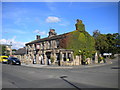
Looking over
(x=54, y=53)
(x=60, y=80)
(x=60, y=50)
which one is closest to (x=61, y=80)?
(x=60, y=80)

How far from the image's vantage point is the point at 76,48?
99.5 feet

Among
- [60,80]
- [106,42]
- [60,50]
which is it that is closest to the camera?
[60,80]

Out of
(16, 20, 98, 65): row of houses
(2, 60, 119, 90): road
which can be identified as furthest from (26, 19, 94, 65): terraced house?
(2, 60, 119, 90): road

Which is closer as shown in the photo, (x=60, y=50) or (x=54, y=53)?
(x=60, y=50)

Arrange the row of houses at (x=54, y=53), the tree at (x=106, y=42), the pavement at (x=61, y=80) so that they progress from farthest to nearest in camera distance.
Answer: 1. the tree at (x=106, y=42)
2. the row of houses at (x=54, y=53)
3. the pavement at (x=61, y=80)

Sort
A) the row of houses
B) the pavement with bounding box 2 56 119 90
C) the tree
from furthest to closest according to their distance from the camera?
the tree → the row of houses → the pavement with bounding box 2 56 119 90

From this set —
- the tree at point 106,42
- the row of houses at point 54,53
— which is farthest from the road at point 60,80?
the tree at point 106,42

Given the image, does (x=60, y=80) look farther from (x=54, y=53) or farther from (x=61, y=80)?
(x=54, y=53)

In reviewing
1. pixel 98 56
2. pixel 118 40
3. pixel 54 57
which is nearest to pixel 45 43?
pixel 54 57

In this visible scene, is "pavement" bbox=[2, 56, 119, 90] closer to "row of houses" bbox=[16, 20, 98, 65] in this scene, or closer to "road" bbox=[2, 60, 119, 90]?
"road" bbox=[2, 60, 119, 90]

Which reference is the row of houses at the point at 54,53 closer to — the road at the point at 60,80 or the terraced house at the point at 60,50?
the terraced house at the point at 60,50

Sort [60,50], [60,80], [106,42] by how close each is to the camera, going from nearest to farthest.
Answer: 1. [60,80]
2. [60,50]
3. [106,42]

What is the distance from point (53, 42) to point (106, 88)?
82.1ft

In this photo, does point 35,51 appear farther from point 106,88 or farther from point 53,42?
point 106,88
